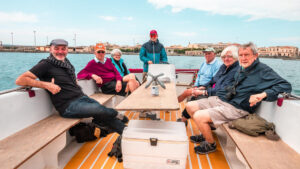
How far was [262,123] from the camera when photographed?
1801 millimetres

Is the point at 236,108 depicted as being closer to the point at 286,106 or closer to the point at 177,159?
the point at 286,106

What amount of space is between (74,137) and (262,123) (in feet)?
7.77

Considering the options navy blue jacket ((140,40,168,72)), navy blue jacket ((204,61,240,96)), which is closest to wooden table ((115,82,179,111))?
navy blue jacket ((204,61,240,96))

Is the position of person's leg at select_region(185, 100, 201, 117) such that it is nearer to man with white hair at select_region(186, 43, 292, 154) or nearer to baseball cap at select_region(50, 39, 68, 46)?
man with white hair at select_region(186, 43, 292, 154)

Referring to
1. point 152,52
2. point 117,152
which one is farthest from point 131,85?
point 117,152

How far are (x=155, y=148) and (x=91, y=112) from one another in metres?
0.84

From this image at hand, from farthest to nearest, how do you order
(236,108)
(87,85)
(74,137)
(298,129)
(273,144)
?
(87,85) → (74,137) → (236,108) → (273,144) → (298,129)

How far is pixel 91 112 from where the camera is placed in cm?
209

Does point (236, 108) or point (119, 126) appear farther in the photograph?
point (119, 126)

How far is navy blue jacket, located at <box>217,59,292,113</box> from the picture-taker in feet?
5.62

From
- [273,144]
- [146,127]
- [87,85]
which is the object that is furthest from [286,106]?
[87,85]

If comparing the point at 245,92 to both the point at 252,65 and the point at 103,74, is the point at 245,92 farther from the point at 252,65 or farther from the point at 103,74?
the point at 103,74

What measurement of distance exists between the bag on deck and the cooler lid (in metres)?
0.57

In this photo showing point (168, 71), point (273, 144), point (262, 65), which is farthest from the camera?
point (168, 71)
